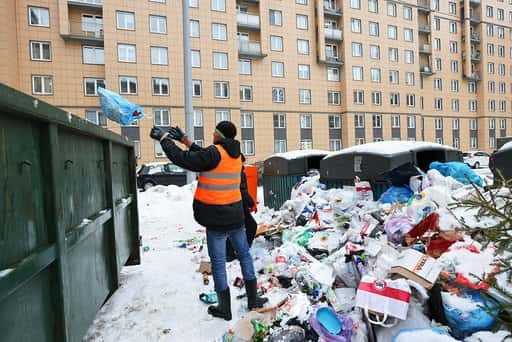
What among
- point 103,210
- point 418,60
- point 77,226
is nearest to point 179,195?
point 103,210

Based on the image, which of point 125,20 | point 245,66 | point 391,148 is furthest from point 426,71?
point 391,148

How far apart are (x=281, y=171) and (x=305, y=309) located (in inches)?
219

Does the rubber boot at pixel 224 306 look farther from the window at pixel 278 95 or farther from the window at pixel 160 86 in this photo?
the window at pixel 278 95

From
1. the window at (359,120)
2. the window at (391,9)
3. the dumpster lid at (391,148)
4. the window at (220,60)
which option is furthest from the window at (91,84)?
the window at (391,9)

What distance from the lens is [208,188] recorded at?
314cm

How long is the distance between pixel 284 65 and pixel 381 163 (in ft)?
88.3

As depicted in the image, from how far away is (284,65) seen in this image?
31562 mm

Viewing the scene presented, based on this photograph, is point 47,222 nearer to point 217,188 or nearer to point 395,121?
point 217,188

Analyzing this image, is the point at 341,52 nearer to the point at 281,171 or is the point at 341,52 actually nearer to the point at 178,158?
the point at 281,171

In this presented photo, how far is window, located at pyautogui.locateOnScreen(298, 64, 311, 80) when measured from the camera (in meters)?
32.4

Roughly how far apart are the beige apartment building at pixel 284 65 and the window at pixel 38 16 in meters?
0.06

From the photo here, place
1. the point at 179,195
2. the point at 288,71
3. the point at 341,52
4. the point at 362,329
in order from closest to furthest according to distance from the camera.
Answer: the point at 362,329 → the point at 179,195 → the point at 288,71 → the point at 341,52

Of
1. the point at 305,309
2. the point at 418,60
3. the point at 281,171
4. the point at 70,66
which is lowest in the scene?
the point at 305,309

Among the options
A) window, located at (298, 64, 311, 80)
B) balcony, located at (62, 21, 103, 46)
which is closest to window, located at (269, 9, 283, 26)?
window, located at (298, 64, 311, 80)
